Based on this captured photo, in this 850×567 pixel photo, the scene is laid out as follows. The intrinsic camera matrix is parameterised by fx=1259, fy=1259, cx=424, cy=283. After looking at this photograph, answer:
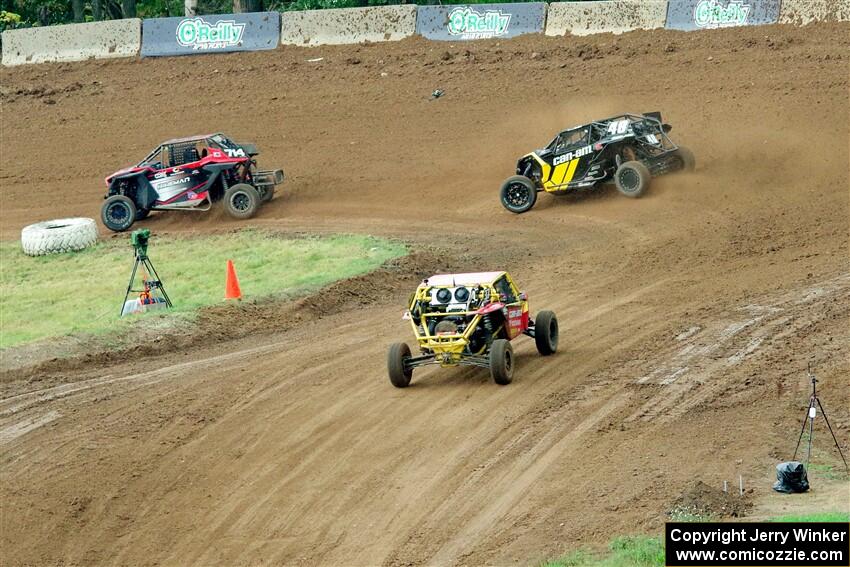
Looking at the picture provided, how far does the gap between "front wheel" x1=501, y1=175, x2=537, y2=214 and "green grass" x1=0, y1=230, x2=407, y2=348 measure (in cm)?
296

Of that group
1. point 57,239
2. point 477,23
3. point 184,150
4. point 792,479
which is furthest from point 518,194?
point 792,479

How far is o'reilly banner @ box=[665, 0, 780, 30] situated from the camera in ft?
96.0

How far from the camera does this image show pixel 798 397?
12844mm

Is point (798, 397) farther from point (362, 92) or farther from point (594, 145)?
point (362, 92)

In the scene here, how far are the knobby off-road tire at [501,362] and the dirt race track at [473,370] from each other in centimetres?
15

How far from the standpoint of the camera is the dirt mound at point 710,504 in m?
9.92

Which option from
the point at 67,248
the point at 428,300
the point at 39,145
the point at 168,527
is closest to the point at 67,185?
the point at 39,145

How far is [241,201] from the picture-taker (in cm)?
2575

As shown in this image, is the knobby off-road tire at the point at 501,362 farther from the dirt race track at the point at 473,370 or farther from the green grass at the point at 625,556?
the green grass at the point at 625,556

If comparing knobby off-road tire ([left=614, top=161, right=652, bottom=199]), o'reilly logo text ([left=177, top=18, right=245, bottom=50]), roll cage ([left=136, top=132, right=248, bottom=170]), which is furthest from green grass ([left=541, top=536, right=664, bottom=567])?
o'reilly logo text ([left=177, top=18, right=245, bottom=50])

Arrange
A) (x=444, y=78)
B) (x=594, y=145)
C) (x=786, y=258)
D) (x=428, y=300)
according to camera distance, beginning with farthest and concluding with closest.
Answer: (x=444, y=78) → (x=594, y=145) → (x=786, y=258) → (x=428, y=300)

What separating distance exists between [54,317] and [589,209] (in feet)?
33.1

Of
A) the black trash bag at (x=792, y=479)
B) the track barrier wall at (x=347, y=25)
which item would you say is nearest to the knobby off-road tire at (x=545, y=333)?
the black trash bag at (x=792, y=479)

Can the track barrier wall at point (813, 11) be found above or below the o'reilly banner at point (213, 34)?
above
